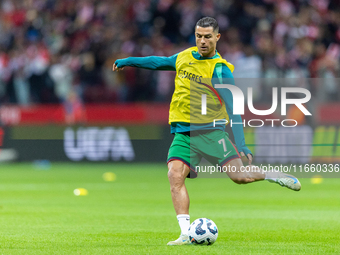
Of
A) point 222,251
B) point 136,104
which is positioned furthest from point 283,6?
point 222,251

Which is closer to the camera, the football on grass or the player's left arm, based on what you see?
the football on grass

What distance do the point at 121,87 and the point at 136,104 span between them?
0.72m

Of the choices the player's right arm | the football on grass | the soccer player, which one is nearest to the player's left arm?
the soccer player

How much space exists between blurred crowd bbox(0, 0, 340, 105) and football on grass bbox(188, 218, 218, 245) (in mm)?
10240

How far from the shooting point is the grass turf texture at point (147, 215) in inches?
265

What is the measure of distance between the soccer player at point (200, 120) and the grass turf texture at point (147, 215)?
2.20 ft

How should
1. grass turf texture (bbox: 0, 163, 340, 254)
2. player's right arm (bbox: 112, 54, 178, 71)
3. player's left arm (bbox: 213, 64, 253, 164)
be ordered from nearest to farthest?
grass turf texture (bbox: 0, 163, 340, 254), player's left arm (bbox: 213, 64, 253, 164), player's right arm (bbox: 112, 54, 178, 71)

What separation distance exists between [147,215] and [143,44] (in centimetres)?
1070

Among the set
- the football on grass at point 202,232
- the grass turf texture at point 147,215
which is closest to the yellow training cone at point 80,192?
the grass turf texture at point 147,215

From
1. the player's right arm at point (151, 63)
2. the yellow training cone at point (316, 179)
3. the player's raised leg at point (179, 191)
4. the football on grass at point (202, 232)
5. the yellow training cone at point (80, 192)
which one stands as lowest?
the yellow training cone at point (316, 179)

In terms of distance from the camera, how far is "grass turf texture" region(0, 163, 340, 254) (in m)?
6.72

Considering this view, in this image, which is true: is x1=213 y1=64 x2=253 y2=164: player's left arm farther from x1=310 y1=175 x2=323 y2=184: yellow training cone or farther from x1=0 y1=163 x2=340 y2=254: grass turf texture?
x1=310 y1=175 x2=323 y2=184: yellow training cone

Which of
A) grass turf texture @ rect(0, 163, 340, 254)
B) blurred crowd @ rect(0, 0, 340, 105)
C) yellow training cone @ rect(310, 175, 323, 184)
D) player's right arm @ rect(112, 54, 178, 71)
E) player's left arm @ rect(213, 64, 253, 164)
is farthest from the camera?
blurred crowd @ rect(0, 0, 340, 105)

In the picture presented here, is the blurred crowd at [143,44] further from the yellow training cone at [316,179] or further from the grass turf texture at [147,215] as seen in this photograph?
the grass turf texture at [147,215]
